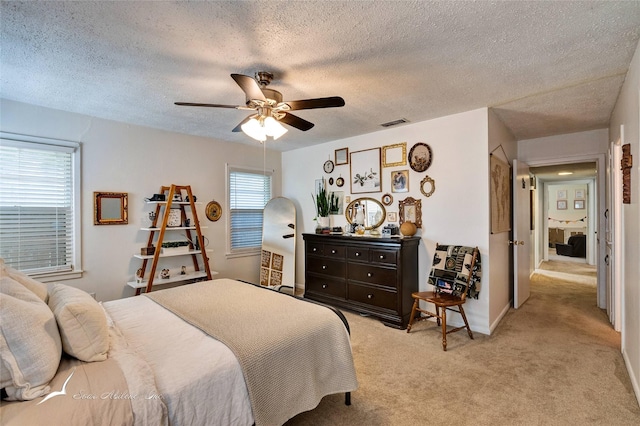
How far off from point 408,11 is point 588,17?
101cm

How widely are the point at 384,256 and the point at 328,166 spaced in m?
1.79

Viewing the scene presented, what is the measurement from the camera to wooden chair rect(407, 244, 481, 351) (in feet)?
9.96

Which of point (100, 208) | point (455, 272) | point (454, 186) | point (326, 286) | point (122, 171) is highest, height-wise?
point (122, 171)

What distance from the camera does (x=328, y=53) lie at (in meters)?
2.02

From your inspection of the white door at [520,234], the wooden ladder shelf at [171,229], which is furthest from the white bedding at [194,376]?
the white door at [520,234]

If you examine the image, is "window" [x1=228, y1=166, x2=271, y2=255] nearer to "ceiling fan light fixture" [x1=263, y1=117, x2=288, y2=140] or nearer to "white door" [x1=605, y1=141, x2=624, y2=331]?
"ceiling fan light fixture" [x1=263, y1=117, x2=288, y2=140]

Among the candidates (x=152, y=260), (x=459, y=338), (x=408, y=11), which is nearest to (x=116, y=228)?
(x=152, y=260)

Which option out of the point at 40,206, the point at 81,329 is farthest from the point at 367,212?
the point at 40,206

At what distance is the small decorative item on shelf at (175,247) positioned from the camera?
3684mm

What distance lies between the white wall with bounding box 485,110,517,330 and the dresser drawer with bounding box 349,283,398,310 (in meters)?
1.03

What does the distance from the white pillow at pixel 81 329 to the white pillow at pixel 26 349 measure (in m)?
0.04

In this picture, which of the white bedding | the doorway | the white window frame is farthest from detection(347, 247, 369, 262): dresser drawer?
the doorway

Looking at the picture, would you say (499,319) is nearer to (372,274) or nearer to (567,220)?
(372,274)

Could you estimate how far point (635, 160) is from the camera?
2.06m
